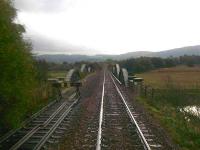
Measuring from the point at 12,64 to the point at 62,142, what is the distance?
10.6 ft

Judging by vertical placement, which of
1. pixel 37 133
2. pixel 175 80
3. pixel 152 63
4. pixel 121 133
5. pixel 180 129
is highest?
pixel 37 133

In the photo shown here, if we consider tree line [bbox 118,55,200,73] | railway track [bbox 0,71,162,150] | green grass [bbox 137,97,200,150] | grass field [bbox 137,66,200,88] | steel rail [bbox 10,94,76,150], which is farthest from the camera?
tree line [bbox 118,55,200,73]

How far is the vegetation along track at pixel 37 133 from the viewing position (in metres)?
13.0

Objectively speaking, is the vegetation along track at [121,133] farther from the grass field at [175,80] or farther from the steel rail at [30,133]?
the grass field at [175,80]

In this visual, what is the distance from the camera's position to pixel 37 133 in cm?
1505

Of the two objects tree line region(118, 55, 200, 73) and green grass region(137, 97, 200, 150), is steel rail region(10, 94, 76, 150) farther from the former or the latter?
tree line region(118, 55, 200, 73)

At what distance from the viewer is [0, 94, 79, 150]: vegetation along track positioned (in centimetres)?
1301

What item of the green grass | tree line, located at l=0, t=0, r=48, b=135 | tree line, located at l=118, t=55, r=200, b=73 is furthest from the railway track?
tree line, located at l=118, t=55, r=200, b=73

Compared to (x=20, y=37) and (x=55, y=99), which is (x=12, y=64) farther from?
(x=55, y=99)

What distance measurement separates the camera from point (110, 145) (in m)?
13.2

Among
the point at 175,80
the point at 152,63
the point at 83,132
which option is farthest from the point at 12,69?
the point at 152,63

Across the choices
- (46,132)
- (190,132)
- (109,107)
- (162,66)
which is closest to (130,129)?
(190,132)

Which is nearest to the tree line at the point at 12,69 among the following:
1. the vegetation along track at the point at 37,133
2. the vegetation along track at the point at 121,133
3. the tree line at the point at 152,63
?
the vegetation along track at the point at 37,133

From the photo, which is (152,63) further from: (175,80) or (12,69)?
(12,69)
